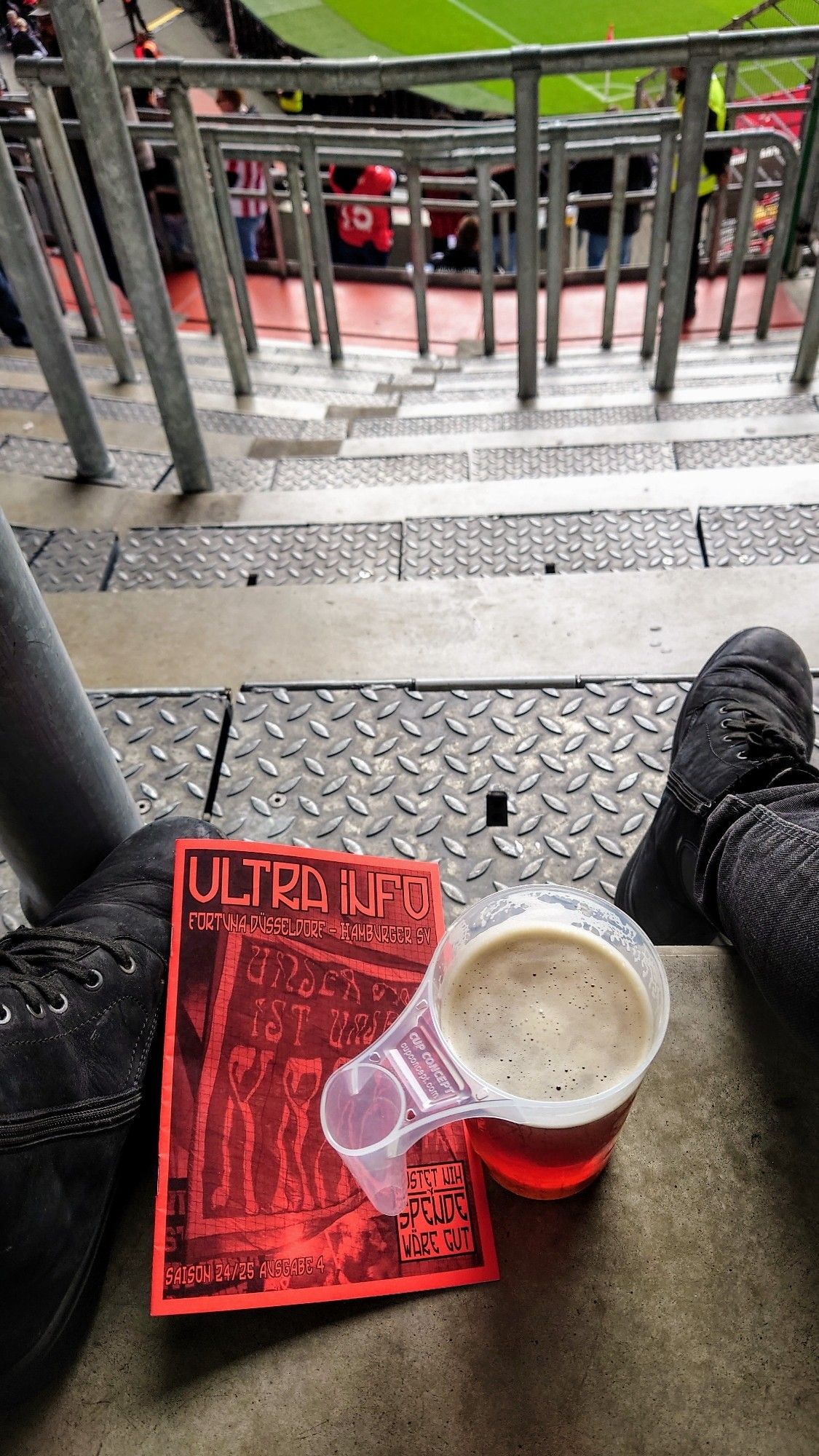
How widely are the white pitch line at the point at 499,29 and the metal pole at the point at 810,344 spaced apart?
9.22 m

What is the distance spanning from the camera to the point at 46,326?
3.03 metres

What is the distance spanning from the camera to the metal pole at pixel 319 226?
486cm

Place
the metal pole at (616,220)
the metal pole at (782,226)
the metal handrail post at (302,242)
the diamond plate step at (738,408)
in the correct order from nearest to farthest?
1. the diamond plate step at (738,408)
2. the metal pole at (782,226)
3. the metal pole at (616,220)
4. the metal handrail post at (302,242)

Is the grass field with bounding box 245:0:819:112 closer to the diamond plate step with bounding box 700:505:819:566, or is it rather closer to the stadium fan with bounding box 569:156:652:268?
the stadium fan with bounding box 569:156:652:268

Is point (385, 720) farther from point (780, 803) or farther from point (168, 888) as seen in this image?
Result: point (780, 803)

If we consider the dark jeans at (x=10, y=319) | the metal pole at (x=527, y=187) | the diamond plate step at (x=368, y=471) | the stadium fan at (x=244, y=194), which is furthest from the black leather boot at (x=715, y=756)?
the stadium fan at (x=244, y=194)

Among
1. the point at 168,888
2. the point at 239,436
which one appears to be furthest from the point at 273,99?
the point at 168,888

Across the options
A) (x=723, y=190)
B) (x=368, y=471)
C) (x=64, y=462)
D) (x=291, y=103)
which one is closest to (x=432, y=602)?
(x=368, y=471)

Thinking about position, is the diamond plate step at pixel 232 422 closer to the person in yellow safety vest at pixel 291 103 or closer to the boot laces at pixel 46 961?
the boot laces at pixel 46 961

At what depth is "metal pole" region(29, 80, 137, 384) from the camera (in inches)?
153

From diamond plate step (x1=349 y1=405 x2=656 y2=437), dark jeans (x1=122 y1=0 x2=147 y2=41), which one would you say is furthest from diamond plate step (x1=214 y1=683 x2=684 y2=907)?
dark jeans (x1=122 y1=0 x2=147 y2=41)

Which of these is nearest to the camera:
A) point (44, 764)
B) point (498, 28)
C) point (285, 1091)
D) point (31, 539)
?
point (285, 1091)

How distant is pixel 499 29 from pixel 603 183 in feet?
17.5

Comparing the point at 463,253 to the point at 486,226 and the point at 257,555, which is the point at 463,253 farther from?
the point at 257,555
